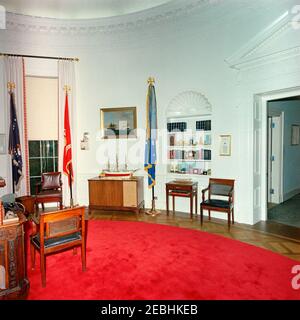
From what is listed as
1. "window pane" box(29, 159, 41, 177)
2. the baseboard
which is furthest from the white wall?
the baseboard

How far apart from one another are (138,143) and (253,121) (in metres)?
2.83

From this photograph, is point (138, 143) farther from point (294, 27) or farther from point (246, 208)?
point (294, 27)

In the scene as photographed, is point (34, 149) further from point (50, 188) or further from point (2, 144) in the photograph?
point (50, 188)

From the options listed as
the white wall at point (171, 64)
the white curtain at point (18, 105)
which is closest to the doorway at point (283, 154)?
the white wall at point (171, 64)

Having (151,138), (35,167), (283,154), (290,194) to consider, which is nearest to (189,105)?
(151,138)

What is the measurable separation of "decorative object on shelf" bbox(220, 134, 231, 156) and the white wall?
97mm

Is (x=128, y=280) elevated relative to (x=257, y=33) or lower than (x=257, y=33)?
lower

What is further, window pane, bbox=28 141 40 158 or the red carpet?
window pane, bbox=28 141 40 158

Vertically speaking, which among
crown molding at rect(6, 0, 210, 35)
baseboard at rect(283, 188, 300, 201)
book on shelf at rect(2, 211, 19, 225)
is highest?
crown molding at rect(6, 0, 210, 35)

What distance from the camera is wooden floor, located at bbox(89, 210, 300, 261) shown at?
4039 millimetres

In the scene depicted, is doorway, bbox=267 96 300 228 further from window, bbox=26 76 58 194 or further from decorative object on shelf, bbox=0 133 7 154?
decorative object on shelf, bbox=0 133 7 154

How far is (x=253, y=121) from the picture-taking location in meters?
5.06

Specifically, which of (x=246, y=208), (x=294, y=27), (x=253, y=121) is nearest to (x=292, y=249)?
(x=246, y=208)

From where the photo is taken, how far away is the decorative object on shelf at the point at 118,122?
6.58 meters
